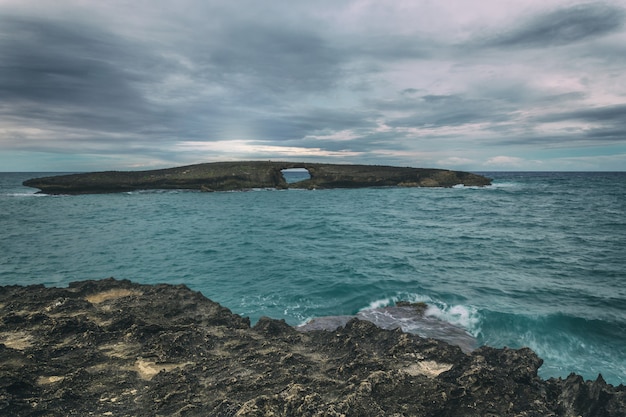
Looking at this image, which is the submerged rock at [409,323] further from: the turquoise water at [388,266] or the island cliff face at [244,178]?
the island cliff face at [244,178]

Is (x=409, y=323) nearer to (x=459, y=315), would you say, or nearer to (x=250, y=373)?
(x=459, y=315)

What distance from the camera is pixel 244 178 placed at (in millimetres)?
94438

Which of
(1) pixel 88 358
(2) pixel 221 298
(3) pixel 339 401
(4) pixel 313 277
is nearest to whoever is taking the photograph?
(3) pixel 339 401

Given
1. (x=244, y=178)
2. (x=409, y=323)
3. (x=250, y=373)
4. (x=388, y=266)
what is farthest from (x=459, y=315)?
(x=244, y=178)

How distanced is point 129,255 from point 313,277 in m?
14.0

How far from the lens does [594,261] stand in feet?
71.9

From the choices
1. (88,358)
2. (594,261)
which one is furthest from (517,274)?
(88,358)

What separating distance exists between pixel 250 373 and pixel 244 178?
90760 millimetres

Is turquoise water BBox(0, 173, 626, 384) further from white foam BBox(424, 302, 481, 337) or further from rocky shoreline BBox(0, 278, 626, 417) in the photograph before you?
rocky shoreline BBox(0, 278, 626, 417)

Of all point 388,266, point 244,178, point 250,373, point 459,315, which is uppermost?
point 244,178

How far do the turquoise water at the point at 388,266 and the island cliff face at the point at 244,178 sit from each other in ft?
155

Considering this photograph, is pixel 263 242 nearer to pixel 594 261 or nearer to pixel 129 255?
pixel 129 255

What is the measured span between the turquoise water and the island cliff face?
47.3 meters

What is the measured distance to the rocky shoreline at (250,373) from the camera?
5.20 meters
